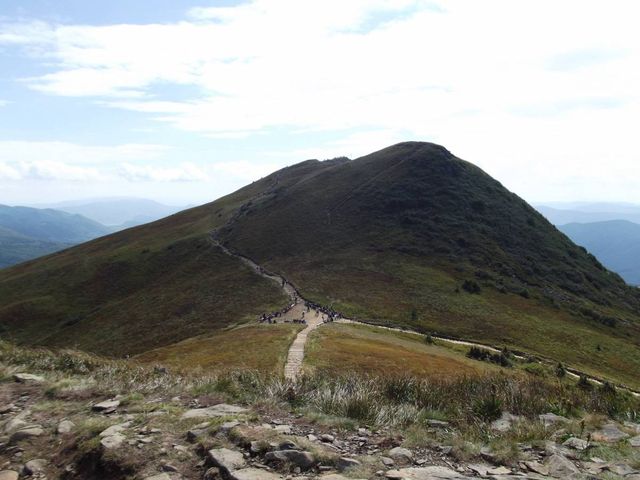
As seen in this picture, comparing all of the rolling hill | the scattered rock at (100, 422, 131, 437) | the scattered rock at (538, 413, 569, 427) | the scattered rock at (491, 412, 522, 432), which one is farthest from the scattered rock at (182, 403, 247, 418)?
the rolling hill

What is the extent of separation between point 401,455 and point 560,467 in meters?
3.02

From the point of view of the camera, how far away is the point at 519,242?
349ft

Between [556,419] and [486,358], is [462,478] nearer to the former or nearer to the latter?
[556,419]

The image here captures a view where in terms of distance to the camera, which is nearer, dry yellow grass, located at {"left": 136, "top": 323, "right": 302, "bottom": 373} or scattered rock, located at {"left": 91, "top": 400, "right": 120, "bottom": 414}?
scattered rock, located at {"left": 91, "top": 400, "right": 120, "bottom": 414}

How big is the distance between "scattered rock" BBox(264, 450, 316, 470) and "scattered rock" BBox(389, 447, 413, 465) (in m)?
1.69

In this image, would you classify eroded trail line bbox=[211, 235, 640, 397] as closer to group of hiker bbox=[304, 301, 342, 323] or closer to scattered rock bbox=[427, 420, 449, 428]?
group of hiker bbox=[304, 301, 342, 323]

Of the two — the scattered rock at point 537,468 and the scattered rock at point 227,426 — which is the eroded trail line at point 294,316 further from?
the scattered rock at point 537,468

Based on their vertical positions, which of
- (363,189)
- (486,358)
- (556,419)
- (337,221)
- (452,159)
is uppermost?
(452,159)

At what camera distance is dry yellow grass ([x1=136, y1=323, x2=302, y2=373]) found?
35031mm

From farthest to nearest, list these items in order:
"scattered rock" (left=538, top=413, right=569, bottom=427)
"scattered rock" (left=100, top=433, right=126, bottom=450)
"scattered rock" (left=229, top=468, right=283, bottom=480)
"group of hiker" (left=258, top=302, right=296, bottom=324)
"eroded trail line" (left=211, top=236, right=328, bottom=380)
Answer: "group of hiker" (left=258, top=302, right=296, bottom=324)
"eroded trail line" (left=211, top=236, right=328, bottom=380)
"scattered rock" (left=538, top=413, right=569, bottom=427)
"scattered rock" (left=100, top=433, right=126, bottom=450)
"scattered rock" (left=229, top=468, right=283, bottom=480)

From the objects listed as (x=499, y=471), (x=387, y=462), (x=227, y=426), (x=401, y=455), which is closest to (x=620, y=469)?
(x=499, y=471)

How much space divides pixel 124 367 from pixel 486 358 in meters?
42.8

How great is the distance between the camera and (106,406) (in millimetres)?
11531

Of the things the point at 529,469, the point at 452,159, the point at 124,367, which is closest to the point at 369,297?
the point at 124,367
